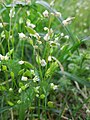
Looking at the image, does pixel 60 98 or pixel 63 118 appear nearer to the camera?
pixel 63 118

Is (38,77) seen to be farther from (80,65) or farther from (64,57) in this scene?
(80,65)

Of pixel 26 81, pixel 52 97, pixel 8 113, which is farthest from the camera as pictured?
pixel 52 97

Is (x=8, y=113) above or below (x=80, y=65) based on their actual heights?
below

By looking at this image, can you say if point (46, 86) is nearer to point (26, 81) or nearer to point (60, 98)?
point (26, 81)

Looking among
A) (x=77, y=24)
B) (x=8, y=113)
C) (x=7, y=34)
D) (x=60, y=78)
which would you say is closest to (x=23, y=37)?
(x=7, y=34)

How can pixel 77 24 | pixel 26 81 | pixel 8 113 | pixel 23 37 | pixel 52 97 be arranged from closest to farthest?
pixel 23 37 → pixel 26 81 → pixel 8 113 → pixel 52 97 → pixel 77 24

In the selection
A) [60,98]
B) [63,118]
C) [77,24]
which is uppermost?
[77,24]
